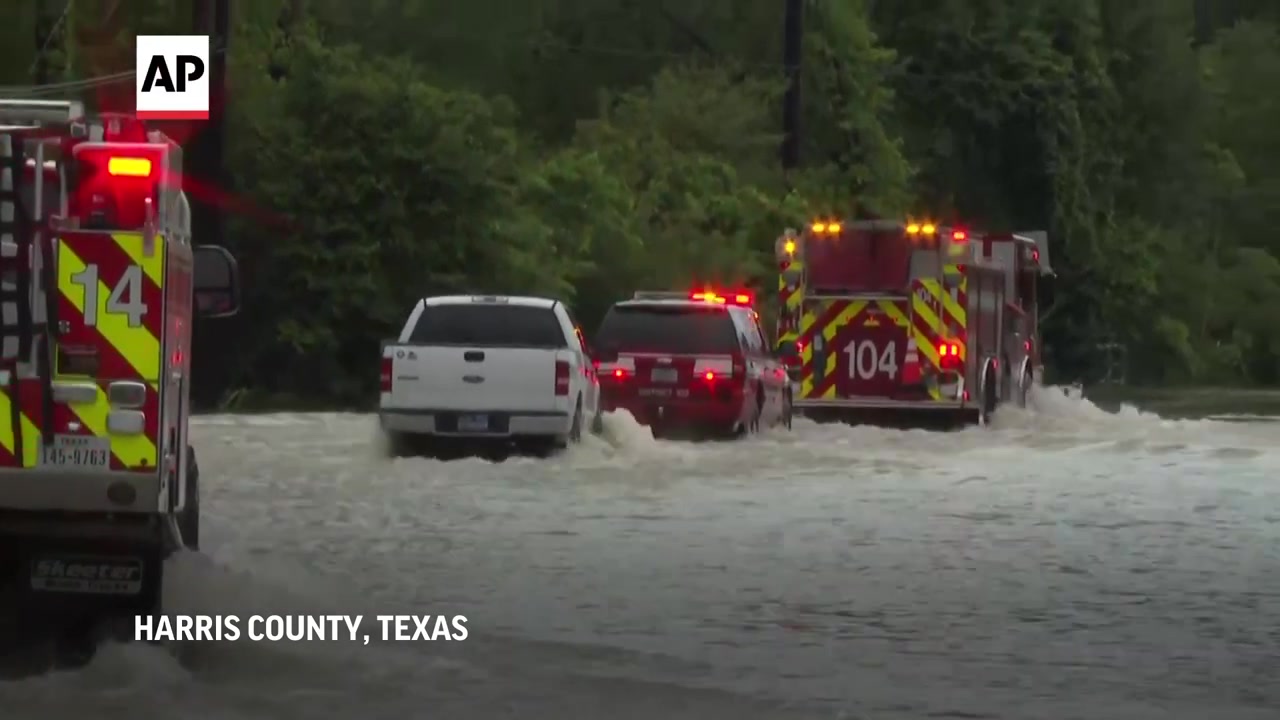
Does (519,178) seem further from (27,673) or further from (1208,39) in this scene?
(1208,39)

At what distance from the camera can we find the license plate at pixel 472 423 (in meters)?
27.5

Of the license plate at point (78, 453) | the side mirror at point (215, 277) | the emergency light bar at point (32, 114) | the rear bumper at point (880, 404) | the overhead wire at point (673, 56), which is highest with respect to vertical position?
the overhead wire at point (673, 56)

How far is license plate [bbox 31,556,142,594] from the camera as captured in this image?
12.4 metres

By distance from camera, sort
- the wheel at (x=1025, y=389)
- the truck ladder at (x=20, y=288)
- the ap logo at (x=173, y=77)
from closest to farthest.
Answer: the truck ladder at (x=20, y=288), the ap logo at (x=173, y=77), the wheel at (x=1025, y=389)

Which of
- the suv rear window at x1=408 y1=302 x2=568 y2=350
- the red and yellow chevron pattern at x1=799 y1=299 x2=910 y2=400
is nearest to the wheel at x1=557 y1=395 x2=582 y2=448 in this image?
the suv rear window at x1=408 y1=302 x2=568 y2=350

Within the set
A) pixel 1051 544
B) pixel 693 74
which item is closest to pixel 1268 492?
pixel 1051 544

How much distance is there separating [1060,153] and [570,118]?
38.0 ft

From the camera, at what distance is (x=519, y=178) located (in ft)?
147

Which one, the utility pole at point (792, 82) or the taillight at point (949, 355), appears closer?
the taillight at point (949, 355)

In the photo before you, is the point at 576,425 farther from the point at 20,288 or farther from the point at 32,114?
the point at 20,288

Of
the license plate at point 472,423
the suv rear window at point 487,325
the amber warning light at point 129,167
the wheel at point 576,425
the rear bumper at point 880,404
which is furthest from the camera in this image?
the rear bumper at point 880,404

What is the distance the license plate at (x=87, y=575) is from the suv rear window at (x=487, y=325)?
52.4ft

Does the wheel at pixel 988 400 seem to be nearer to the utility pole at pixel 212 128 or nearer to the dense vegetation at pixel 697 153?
the dense vegetation at pixel 697 153

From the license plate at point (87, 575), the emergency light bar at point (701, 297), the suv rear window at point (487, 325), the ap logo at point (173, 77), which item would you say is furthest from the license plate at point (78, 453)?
the ap logo at point (173, 77)
